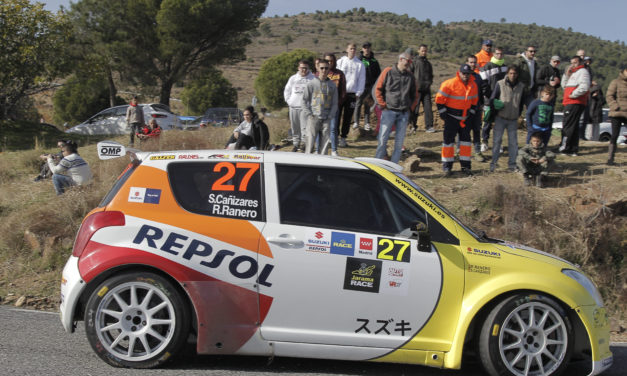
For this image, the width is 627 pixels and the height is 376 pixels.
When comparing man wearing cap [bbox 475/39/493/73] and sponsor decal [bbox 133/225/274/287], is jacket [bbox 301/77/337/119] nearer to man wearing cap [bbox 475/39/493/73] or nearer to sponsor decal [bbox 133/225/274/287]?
man wearing cap [bbox 475/39/493/73]

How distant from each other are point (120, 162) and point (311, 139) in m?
3.96

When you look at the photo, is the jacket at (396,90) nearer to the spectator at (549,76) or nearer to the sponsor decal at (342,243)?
the spectator at (549,76)

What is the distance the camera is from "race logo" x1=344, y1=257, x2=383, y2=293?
175 inches

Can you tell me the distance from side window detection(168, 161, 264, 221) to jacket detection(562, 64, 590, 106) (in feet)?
32.3

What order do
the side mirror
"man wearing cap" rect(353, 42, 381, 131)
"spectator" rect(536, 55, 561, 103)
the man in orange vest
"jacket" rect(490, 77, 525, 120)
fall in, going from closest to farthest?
the side mirror
the man in orange vest
"jacket" rect(490, 77, 525, 120)
"man wearing cap" rect(353, 42, 381, 131)
"spectator" rect(536, 55, 561, 103)

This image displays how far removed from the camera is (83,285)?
4.52m

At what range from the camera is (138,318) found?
450 cm

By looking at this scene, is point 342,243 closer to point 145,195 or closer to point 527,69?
point 145,195

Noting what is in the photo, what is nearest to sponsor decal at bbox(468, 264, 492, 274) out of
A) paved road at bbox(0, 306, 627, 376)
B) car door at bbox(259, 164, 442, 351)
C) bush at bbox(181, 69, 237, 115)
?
car door at bbox(259, 164, 442, 351)

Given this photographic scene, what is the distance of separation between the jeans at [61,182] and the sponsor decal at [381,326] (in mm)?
→ 7460

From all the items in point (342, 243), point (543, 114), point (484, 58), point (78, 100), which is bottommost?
point (78, 100)

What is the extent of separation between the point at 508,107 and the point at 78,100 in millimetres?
29234

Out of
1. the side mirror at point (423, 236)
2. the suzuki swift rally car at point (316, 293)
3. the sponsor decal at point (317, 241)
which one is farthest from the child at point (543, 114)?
the sponsor decal at point (317, 241)

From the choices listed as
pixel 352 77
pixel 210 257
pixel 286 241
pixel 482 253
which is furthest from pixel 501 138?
pixel 210 257
